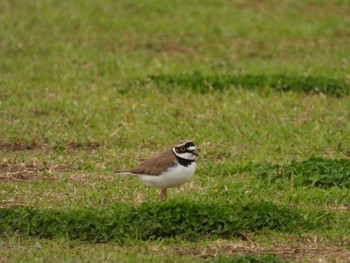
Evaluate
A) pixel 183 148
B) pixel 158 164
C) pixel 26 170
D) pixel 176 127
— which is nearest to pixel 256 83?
pixel 176 127

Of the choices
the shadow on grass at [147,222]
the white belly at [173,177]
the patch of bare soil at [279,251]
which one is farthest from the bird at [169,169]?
the patch of bare soil at [279,251]

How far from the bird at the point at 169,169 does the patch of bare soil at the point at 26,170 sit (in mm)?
1372

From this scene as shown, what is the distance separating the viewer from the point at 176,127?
12648 millimetres

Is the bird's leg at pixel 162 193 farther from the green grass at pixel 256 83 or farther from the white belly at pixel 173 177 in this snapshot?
the green grass at pixel 256 83

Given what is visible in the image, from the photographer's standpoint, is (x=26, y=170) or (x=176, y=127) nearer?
(x=26, y=170)

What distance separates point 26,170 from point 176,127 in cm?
254

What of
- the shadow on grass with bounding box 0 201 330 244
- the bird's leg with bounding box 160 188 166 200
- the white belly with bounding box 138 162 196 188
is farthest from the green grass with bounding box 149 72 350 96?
the shadow on grass with bounding box 0 201 330 244

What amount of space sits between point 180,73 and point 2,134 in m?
3.85

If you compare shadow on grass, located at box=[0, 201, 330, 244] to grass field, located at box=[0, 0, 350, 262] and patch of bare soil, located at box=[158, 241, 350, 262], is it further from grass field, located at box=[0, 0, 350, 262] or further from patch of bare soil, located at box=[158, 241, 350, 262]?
patch of bare soil, located at box=[158, 241, 350, 262]

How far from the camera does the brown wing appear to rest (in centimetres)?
927

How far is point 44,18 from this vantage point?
18359 mm

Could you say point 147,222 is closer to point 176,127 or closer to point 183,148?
point 183,148

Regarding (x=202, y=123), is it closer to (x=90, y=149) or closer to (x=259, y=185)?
(x=90, y=149)

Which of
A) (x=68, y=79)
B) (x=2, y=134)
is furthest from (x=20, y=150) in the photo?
(x=68, y=79)
